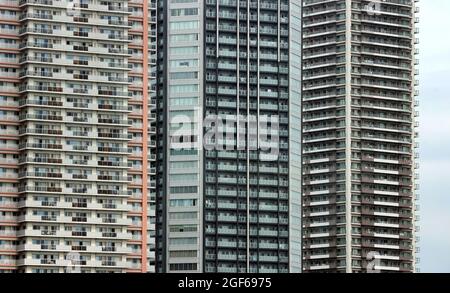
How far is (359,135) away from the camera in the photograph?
90250mm

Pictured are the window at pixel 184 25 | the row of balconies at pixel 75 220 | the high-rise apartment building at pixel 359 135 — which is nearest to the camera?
the row of balconies at pixel 75 220

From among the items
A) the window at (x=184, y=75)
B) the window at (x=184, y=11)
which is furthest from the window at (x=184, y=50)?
the window at (x=184, y=11)

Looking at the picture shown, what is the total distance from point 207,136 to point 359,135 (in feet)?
45.5

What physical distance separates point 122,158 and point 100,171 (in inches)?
61.2

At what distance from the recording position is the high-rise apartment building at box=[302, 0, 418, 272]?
8575cm

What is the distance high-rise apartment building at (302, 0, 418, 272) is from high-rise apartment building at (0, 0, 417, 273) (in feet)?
0.41

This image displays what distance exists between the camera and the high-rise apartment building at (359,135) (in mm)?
85750

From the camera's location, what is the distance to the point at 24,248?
67875mm

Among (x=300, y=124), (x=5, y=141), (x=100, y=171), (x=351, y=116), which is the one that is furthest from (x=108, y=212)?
(x=351, y=116)

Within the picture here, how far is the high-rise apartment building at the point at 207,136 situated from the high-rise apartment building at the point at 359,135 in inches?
4.9

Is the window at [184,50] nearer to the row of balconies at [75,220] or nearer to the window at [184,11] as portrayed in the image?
the window at [184,11]
